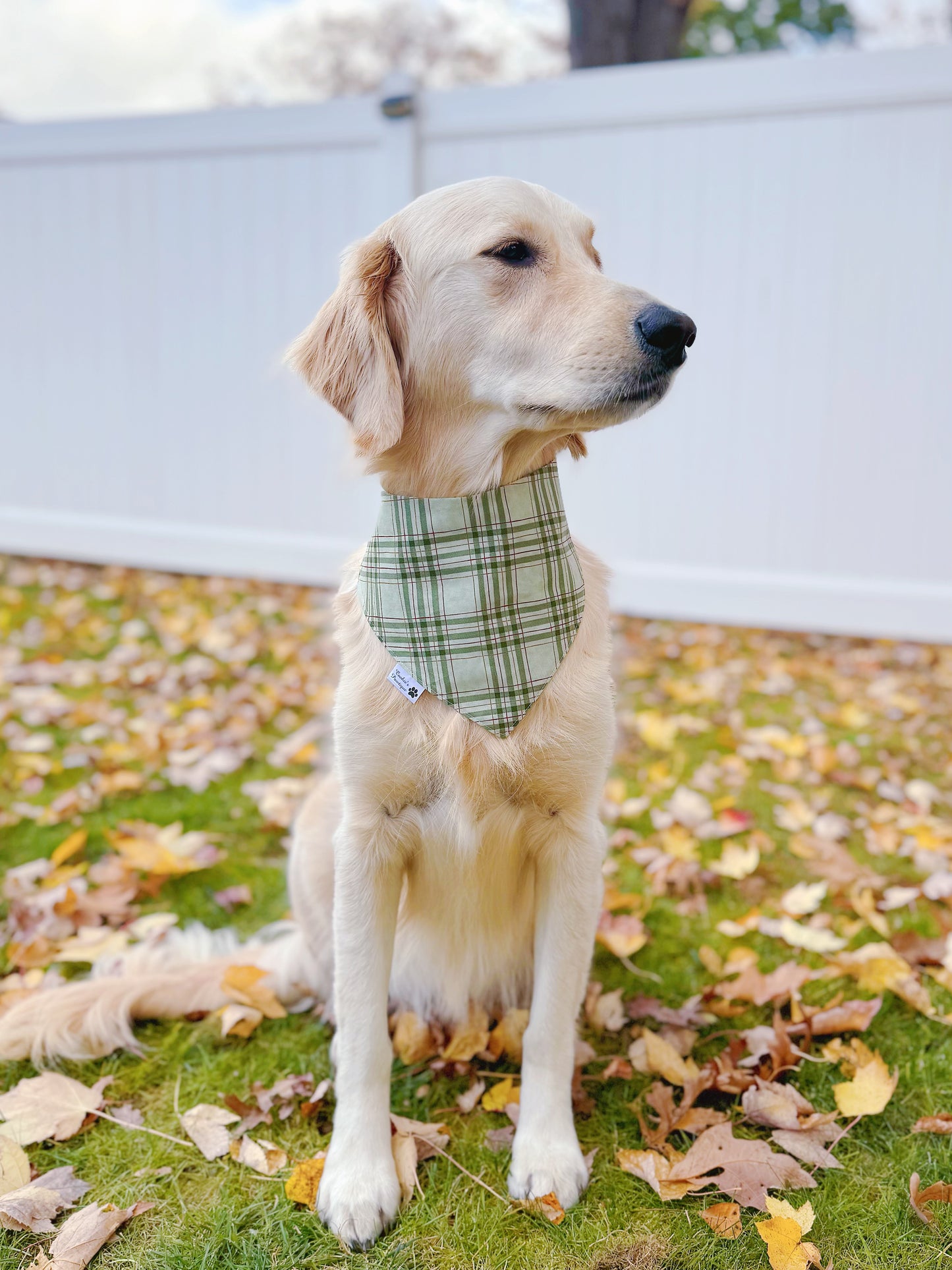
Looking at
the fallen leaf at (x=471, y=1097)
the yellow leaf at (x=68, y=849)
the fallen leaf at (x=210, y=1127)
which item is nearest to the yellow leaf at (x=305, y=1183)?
the fallen leaf at (x=210, y=1127)

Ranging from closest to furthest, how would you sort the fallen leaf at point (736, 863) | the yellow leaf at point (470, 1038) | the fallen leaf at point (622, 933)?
1. the yellow leaf at point (470, 1038)
2. the fallen leaf at point (622, 933)
3. the fallen leaf at point (736, 863)

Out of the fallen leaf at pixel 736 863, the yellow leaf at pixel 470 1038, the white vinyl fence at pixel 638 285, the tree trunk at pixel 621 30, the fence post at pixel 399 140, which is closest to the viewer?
the yellow leaf at pixel 470 1038

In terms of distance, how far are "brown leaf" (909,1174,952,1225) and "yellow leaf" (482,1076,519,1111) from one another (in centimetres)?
68

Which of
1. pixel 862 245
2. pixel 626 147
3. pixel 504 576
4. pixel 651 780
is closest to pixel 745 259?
pixel 862 245

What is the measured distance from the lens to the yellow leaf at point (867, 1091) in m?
1.68

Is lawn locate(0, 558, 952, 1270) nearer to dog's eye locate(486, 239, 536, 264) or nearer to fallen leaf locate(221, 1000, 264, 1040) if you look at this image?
fallen leaf locate(221, 1000, 264, 1040)

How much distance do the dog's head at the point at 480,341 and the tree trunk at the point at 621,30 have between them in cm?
533

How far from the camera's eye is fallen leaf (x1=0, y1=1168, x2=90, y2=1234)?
4.85 feet

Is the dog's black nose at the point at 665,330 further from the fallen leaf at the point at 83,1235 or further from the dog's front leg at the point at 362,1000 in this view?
the fallen leaf at the point at 83,1235

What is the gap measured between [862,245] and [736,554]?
140cm

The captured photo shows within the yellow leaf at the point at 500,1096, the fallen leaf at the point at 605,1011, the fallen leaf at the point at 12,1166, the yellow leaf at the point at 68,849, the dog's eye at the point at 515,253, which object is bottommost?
the yellow leaf at the point at 68,849

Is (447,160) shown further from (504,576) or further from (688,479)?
(504,576)

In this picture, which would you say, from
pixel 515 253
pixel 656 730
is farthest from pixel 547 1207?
pixel 656 730

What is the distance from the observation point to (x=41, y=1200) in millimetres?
1515
